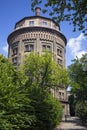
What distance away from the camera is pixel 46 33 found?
51688mm

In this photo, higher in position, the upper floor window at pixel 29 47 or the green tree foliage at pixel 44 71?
the upper floor window at pixel 29 47

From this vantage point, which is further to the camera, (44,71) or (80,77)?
(80,77)

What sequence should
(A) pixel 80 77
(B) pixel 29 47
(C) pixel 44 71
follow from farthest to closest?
(B) pixel 29 47 → (A) pixel 80 77 → (C) pixel 44 71

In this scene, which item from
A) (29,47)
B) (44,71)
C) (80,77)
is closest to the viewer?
(44,71)

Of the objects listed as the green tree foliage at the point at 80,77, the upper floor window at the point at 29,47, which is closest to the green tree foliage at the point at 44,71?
the green tree foliage at the point at 80,77

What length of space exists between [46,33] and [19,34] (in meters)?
5.84

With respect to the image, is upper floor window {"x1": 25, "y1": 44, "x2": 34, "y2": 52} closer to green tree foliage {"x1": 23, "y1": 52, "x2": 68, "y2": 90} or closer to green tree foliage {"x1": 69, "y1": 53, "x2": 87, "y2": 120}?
green tree foliage {"x1": 69, "y1": 53, "x2": 87, "y2": 120}

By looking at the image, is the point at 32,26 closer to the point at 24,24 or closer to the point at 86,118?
the point at 24,24

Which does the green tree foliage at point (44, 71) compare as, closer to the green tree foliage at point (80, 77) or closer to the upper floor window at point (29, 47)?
the green tree foliage at point (80, 77)

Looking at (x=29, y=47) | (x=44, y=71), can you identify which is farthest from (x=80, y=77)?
(x=29, y=47)

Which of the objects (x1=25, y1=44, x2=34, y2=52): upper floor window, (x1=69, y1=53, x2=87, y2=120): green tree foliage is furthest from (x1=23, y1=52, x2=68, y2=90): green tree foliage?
(x1=25, y1=44, x2=34, y2=52): upper floor window

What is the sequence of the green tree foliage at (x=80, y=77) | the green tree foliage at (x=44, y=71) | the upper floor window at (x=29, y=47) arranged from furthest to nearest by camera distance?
the upper floor window at (x=29, y=47) < the green tree foliage at (x=80, y=77) < the green tree foliage at (x=44, y=71)

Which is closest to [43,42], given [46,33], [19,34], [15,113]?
[46,33]

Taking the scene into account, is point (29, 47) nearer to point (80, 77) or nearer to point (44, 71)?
point (80, 77)
